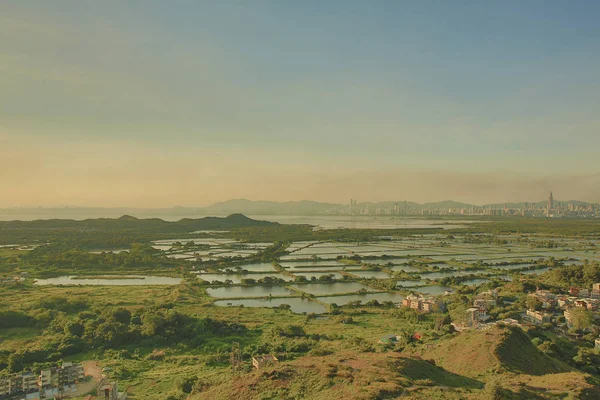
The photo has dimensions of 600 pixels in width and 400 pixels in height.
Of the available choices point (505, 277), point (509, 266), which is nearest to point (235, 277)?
point (505, 277)

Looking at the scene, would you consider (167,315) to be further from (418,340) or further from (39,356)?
(418,340)

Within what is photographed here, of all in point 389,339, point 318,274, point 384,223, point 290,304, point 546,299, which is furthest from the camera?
point 384,223

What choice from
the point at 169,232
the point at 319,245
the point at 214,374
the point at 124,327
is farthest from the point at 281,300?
the point at 169,232

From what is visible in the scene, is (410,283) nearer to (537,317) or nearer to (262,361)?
(537,317)

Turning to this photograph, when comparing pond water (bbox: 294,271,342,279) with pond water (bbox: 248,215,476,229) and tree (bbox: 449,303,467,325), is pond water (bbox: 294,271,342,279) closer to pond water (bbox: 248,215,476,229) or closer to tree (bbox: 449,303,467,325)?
tree (bbox: 449,303,467,325)

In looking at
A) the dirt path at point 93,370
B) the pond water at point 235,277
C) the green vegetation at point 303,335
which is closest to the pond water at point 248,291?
the green vegetation at point 303,335

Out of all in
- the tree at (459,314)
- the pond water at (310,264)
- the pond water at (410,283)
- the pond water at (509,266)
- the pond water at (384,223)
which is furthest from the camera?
the pond water at (384,223)

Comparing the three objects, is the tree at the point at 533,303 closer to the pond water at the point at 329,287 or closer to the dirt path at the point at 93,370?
the pond water at the point at 329,287
